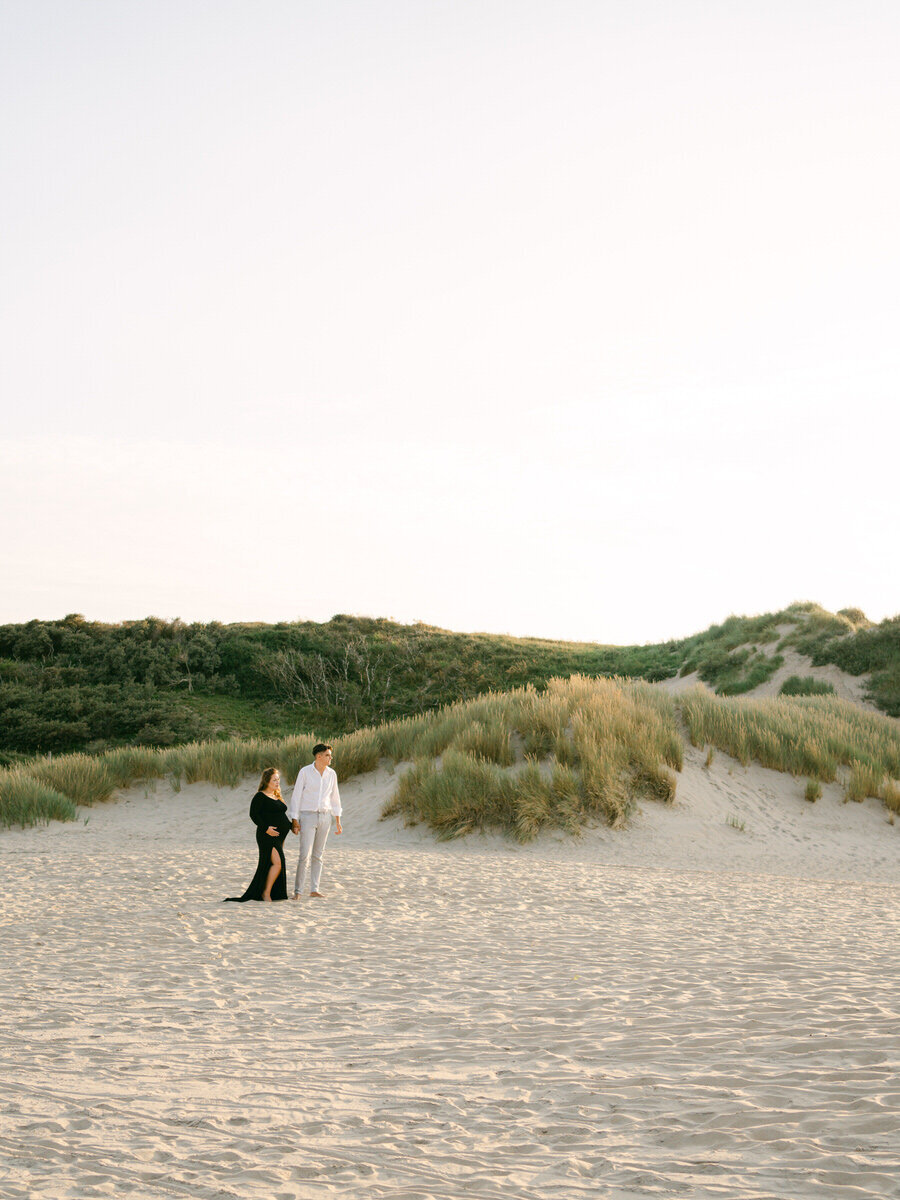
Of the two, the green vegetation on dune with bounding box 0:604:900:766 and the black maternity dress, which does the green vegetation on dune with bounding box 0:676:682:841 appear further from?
the green vegetation on dune with bounding box 0:604:900:766

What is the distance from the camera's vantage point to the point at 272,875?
1088 centimetres

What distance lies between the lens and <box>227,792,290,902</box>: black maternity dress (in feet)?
35.5

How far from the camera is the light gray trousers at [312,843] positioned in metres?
11.0

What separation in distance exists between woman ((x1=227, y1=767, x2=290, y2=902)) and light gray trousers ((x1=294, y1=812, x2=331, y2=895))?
21cm

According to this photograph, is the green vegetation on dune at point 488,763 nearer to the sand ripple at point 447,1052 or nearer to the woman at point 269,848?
the woman at point 269,848

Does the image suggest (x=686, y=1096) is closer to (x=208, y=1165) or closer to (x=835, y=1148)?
(x=835, y=1148)

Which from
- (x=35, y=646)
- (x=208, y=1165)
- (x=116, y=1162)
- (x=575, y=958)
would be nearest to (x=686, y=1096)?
(x=208, y=1165)

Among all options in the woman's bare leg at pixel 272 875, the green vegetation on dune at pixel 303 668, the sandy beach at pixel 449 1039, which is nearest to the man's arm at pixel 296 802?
the woman's bare leg at pixel 272 875

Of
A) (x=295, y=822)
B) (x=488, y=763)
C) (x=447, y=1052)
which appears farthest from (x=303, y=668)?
(x=447, y=1052)

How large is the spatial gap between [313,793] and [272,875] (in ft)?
3.34

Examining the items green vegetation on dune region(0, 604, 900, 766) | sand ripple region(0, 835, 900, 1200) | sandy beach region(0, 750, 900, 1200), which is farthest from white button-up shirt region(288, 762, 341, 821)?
green vegetation on dune region(0, 604, 900, 766)

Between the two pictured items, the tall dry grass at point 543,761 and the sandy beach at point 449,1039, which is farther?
the tall dry grass at point 543,761

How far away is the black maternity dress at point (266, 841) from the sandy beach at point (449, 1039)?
0.34 metres

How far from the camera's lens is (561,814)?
1647 cm
